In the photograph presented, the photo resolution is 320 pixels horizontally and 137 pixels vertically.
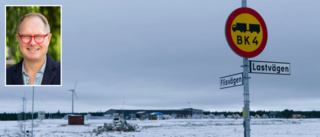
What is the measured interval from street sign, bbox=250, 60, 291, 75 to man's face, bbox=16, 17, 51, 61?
512 cm

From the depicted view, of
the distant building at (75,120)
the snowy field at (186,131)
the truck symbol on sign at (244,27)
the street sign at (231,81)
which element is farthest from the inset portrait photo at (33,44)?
the distant building at (75,120)

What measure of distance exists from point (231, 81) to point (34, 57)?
503cm

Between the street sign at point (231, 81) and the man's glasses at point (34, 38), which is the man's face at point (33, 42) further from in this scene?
the street sign at point (231, 81)

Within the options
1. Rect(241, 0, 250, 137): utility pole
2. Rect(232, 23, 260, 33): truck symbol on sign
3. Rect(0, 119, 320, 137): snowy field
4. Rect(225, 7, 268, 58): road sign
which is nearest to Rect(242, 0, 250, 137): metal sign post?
Rect(241, 0, 250, 137): utility pole

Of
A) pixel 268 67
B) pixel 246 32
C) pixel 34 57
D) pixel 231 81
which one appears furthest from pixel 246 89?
pixel 34 57

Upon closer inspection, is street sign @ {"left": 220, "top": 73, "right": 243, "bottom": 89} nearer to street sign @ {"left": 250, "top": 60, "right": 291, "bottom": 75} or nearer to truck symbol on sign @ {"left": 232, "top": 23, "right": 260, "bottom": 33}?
street sign @ {"left": 250, "top": 60, "right": 291, "bottom": 75}

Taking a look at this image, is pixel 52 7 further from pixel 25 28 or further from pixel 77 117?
pixel 77 117

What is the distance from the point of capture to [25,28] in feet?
31.2

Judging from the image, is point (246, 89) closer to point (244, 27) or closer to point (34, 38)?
point (244, 27)

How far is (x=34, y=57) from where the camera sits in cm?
963

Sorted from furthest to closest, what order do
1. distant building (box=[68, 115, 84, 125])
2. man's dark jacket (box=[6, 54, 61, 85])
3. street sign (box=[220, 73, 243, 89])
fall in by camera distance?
distant building (box=[68, 115, 84, 125]) → man's dark jacket (box=[6, 54, 61, 85]) → street sign (box=[220, 73, 243, 89])

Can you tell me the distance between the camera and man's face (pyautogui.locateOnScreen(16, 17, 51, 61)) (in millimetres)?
9336

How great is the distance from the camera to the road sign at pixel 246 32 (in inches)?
353

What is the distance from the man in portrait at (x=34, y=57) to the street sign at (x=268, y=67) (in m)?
4.91
